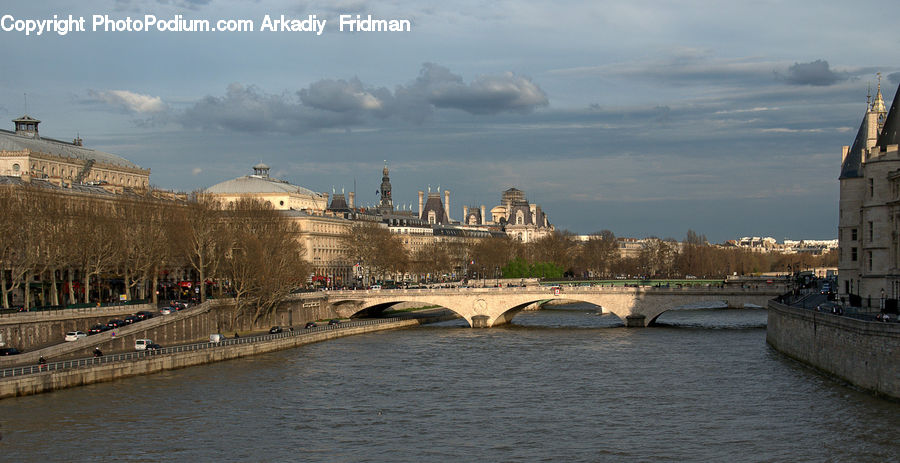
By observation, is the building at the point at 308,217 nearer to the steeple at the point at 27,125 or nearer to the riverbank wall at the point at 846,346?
the steeple at the point at 27,125

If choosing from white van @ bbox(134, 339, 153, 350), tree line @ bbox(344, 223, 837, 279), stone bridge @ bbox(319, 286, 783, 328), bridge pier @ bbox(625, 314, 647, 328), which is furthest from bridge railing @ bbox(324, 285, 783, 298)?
tree line @ bbox(344, 223, 837, 279)

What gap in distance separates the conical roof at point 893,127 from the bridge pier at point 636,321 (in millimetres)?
30460

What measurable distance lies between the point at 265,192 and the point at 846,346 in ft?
294

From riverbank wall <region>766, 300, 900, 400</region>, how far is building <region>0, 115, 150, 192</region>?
5661 centimetres

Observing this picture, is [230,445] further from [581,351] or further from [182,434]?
[581,351]

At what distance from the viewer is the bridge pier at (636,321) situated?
3275 inches

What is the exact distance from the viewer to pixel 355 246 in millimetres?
127000

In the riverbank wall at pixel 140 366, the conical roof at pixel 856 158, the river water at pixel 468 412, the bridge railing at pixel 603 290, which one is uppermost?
the conical roof at pixel 856 158

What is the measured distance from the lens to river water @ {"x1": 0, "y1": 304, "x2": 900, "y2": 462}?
37656mm

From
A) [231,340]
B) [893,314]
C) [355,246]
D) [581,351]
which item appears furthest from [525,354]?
[355,246]

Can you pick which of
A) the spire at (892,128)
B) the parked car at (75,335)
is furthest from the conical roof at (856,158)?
the parked car at (75,335)

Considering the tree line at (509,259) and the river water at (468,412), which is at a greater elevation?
the tree line at (509,259)

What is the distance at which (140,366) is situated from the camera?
5297 cm

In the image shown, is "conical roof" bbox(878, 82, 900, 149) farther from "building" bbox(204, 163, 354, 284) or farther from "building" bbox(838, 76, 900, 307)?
"building" bbox(204, 163, 354, 284)
